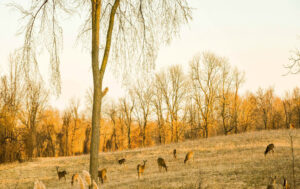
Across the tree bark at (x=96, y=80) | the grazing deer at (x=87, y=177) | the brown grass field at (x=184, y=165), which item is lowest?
the brown grass field at (x=184, y=165)

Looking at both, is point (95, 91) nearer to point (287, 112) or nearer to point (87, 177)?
point (87, 177)

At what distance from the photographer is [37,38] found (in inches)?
242

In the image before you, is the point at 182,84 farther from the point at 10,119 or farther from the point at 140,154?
the point at 10,119

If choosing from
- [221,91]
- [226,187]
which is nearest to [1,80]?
[226,187]

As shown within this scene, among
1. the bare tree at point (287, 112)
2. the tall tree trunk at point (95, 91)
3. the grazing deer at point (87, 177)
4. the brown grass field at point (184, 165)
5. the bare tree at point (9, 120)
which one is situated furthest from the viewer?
the bare tree at point (287, 112)

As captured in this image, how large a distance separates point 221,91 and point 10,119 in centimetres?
2937

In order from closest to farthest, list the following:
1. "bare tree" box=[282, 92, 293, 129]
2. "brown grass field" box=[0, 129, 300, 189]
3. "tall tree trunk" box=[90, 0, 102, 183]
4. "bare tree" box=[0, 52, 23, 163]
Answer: "tall tree trunk" box=[90, 0, 102, 183]
"brown grass field" box=[0, 129, 300, 189]
"bare tree" box=[0, 52, 23, 163]
"bare tree" box=[282, 92, 293, 129]

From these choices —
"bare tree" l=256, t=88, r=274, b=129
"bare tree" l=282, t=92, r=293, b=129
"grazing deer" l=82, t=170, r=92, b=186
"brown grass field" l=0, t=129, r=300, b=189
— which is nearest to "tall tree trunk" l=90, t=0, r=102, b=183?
"brown grass field" l=0, t=129, r=300, b=189

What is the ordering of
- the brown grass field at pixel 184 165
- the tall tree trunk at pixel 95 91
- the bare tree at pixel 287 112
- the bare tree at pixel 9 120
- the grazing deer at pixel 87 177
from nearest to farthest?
1. the grazing deer at pixel 87 177
2. the tall tree trunk at pixel 95 91
3. the brown grass field at pixel 184 165
4. the bare tree at pixel 9 120
5. the bare tree at pixel 287 112

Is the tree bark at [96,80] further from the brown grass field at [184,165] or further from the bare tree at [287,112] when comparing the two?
the bare tree at [287,112]

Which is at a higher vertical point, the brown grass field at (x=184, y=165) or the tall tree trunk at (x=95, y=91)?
the tall tree trunk at (x=95, y=91)

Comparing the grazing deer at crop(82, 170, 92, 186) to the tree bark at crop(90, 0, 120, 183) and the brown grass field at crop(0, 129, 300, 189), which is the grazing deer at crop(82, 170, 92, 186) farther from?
the brown grass field at crop(0, 129, 300, 189)

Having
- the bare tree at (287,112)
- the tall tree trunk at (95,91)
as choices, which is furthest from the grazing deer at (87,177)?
the bare tree at (287,112)

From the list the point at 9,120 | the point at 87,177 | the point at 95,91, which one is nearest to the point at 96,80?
the point at 95,91
